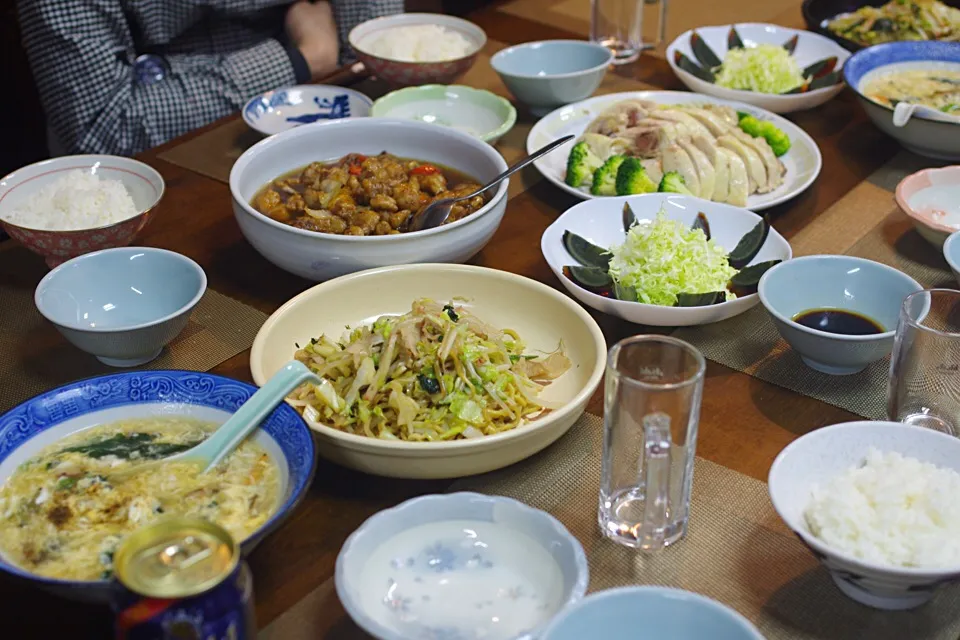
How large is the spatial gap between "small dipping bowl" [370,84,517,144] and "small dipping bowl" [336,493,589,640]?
5.21 feet

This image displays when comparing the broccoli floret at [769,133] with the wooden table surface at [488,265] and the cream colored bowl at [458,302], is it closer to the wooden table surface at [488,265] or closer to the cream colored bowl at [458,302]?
the wooden table surface at [488,265]

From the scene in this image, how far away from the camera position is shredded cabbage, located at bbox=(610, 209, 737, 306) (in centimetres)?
193

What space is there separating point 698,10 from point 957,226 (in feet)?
5.64

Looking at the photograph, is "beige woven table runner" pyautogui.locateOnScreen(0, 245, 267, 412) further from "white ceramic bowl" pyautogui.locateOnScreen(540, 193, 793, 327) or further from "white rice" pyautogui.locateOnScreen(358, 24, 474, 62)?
"white rice" pyautogui.locateOnScreen(358, 24, 474, 62)

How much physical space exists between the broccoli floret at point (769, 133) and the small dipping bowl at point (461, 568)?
161 cm

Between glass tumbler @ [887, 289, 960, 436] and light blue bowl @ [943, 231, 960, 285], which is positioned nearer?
glass tumbler @ [887, 289, 960, 436]

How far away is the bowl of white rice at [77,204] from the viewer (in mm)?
2039

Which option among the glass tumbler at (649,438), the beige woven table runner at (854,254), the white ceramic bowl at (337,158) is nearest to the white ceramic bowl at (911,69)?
the beige woven table runner at (854,254)

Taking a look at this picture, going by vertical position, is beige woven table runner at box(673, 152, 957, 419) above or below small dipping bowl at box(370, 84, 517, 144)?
below

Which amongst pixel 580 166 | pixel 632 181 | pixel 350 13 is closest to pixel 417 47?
pixel 350 13

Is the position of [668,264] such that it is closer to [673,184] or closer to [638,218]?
[638,218]

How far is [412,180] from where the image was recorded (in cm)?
224

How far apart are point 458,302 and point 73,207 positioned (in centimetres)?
89

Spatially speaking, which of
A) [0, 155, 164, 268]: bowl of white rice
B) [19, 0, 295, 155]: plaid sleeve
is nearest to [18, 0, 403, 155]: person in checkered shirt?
[19, 0, 295, 155]: plaid sleeve
